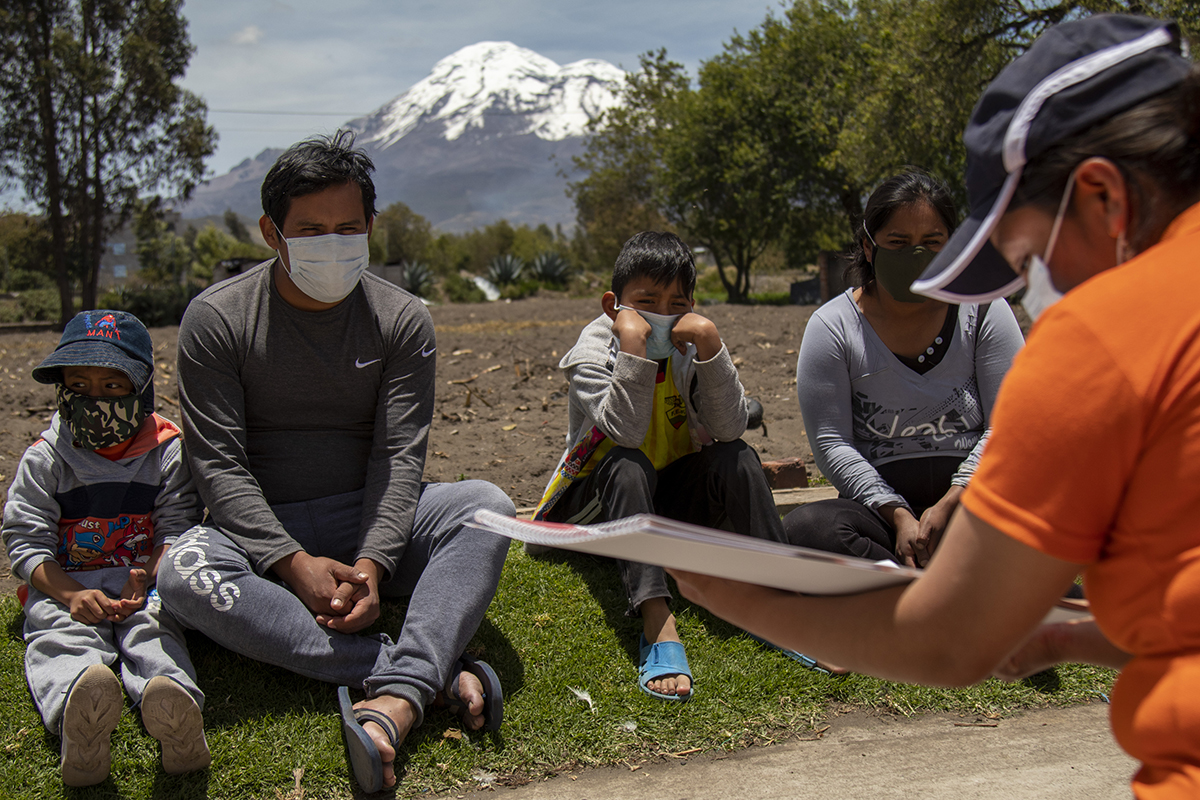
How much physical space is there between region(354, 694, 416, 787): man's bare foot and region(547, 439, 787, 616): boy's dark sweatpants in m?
0.96

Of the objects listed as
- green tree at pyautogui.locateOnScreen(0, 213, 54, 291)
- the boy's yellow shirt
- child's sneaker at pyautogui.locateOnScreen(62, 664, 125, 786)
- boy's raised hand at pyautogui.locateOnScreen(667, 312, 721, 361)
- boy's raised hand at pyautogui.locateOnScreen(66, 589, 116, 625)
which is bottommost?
child's sneaker at pyautogui.locateOnScreen(62, 664, 125, 786)

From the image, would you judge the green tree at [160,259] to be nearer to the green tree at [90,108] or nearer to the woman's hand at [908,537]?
the green tree at [90,108]

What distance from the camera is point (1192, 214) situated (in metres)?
1.06

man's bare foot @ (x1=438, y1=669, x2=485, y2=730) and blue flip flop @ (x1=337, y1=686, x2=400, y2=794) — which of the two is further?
man's bare foot @ (x1=438, y1=669, x2=485, y2=730)

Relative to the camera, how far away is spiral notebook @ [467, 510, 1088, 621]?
1220 millimetres

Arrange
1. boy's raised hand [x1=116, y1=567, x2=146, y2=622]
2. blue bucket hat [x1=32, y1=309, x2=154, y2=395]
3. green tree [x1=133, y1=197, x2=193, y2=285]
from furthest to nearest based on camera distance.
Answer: green tree [x1=133, y1=197, x2=193, y2=285], blue bucket hat [x1=32, y1=309, x2=154, y2=395], boy's raised hand [x1=116, y1=567, x2=146, y2=622]

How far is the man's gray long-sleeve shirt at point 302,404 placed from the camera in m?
2.96

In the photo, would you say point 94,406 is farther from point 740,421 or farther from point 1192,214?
point 1192,214

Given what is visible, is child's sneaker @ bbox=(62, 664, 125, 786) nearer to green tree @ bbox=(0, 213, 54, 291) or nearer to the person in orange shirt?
the person in orange shirt

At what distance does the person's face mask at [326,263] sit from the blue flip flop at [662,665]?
5.57ft

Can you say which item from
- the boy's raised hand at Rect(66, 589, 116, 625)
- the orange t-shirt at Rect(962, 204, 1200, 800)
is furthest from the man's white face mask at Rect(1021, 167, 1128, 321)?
the boy's raised hand at Rect(66, 589, 116, 625)

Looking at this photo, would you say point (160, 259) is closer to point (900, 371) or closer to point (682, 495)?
point (682, 495)

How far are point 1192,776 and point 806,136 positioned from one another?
24259 mm

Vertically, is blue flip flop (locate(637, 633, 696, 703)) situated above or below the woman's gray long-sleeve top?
below
